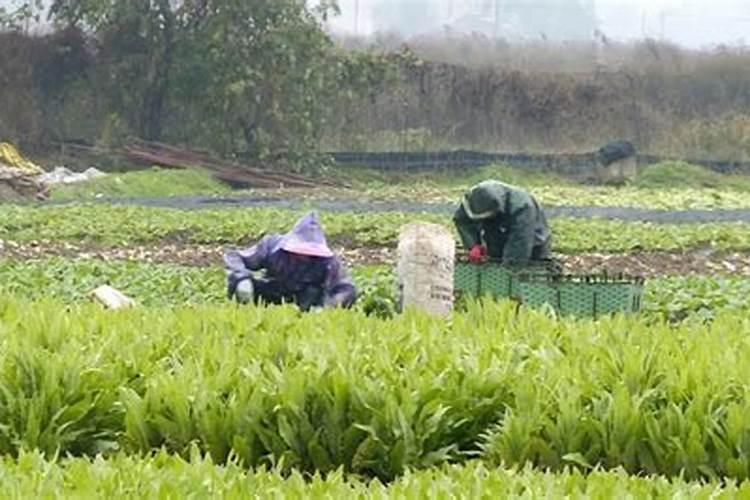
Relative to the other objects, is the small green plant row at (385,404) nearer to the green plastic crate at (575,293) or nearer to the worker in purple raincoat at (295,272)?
the worker in purple raincoat at (295,272)

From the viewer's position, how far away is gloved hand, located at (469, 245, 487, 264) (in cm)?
955

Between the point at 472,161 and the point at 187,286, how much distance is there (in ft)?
64.3

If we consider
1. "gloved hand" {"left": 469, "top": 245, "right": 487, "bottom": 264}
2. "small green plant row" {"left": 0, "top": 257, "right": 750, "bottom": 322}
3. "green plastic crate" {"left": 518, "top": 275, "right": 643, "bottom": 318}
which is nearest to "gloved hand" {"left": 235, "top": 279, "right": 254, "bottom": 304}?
"small green plant row" {"left": 0, "top": 257, "right": 750, "bottom": 322}

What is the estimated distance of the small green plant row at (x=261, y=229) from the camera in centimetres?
1581

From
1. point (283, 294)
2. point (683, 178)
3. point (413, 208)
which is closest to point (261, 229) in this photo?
point (413, 208)

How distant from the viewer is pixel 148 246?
15.8 metres

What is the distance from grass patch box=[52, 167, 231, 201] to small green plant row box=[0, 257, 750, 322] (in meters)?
10.6

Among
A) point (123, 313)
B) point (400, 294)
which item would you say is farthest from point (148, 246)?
point (123, 313)

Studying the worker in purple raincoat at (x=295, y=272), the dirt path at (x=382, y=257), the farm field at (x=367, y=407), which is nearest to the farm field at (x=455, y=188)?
the dirt path at (x=382, y=257)

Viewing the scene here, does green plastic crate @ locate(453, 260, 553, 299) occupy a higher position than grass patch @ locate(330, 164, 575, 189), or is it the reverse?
green plastic crate @ locate(453, 260, 553, 299)

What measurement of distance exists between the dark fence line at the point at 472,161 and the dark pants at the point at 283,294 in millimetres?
22636

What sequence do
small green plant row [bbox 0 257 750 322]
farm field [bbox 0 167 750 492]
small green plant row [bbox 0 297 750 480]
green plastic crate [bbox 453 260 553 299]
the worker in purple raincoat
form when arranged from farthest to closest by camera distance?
small green plant row [bbox 0 257 750 322], green plastic crate [bbox 453 260 553 299], the worker in purple raincoat, small green plant row [bbox 0 297 750 480], farm field [bbox 0 167 750 492]

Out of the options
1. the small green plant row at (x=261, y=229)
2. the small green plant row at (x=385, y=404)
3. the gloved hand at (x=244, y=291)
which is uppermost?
the small green plant row at (x=385, y=404)

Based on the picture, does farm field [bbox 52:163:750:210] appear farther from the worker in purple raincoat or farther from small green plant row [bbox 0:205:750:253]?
the worker in purple raincoat
